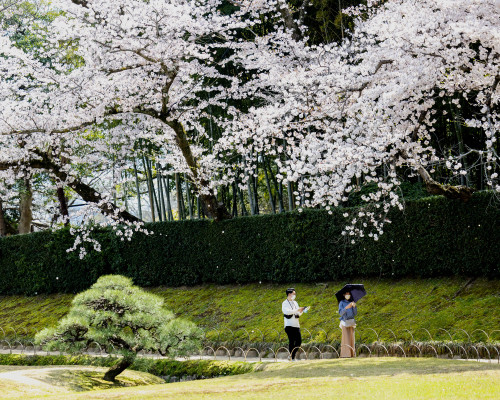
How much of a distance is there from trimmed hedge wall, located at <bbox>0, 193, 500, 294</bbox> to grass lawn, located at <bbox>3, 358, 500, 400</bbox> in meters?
4.21

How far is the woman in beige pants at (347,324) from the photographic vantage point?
8.09 meters

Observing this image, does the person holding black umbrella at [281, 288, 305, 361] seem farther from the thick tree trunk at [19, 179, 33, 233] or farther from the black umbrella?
the thick tree trunk at [19, 179, 33, 233]

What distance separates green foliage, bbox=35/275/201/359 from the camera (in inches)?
294

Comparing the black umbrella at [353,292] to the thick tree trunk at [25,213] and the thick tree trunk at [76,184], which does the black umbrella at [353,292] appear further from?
the thick tree trunk at [25,213]

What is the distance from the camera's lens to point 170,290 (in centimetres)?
1482

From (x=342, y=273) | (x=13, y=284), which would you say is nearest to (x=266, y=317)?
(x=342, y=273)

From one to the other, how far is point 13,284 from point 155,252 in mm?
5440

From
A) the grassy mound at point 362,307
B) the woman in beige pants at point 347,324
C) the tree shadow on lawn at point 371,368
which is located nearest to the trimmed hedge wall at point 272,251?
the grassy mound at point 362,307

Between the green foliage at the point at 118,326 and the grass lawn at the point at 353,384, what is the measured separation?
0.97 m

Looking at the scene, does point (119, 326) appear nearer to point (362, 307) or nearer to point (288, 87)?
point (362, 307)

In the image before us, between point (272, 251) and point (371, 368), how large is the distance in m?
6.85

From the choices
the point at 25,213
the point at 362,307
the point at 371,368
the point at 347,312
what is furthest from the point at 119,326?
the point at 25,213

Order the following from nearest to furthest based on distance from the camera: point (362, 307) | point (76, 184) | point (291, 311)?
point (291, 311) < point (362, 307) < point (76, 184)

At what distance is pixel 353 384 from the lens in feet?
18.5
